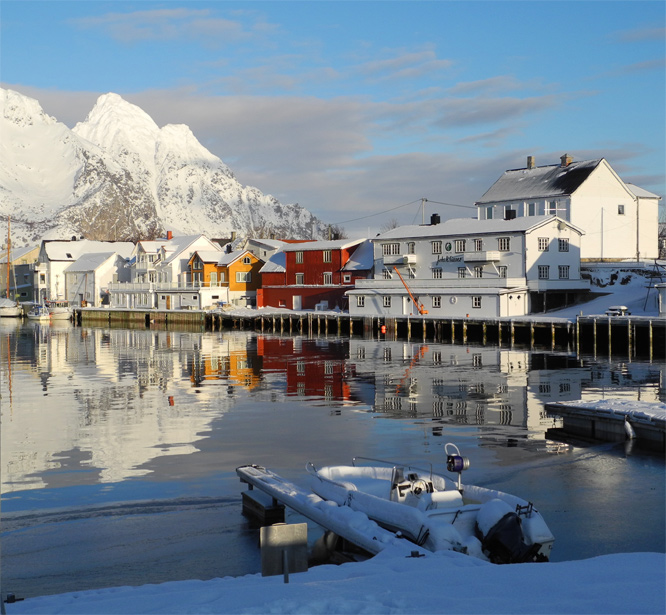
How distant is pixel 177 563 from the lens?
14797 millimetres

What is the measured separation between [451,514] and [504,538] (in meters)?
1.15

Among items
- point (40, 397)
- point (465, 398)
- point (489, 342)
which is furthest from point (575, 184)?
point (40, 397)

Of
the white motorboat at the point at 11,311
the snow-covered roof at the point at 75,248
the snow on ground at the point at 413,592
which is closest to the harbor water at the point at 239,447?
the snow on ground at the point at 413,592

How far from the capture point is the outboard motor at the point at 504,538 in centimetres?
1420

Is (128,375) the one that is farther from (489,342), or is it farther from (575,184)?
(575,184)

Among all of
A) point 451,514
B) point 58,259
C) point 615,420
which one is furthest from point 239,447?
point 58,259

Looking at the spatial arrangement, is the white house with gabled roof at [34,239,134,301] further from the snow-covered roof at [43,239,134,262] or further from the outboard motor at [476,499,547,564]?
the outboard motor at [476,499,547,564]

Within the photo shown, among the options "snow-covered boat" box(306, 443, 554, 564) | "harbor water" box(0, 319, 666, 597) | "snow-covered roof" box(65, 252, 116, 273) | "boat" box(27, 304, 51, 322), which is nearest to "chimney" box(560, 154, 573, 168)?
"harbor water" box(0, 319, 666, 597)

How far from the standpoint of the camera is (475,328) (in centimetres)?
6769

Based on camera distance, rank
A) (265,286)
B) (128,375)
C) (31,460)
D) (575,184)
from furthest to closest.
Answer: (265,286) → (575,184) → (128,375) → (31,460)

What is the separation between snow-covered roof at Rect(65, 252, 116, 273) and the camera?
130125 mm

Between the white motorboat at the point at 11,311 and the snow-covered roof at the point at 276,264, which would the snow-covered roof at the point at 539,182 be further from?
the white motorboat at the point at 11,311

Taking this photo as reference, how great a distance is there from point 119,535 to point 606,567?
962cm

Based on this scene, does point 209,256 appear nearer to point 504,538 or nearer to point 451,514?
point 451,514
